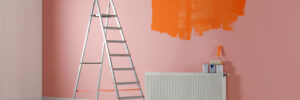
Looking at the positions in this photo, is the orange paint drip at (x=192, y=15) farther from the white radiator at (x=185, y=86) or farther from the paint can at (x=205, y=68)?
the white radiator at (x=185, y=86)

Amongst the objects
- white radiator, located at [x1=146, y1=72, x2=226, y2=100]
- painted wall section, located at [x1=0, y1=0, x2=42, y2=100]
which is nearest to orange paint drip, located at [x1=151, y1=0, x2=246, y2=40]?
white radiator, located at [x1=146, y1=72, x2=226, y2=100]

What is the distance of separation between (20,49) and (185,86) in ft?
8.39

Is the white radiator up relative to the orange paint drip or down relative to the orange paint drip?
down

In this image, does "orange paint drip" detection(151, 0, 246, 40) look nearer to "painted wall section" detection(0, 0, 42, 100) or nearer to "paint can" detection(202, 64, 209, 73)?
"paint can" detection(202, 64, 209, 73)

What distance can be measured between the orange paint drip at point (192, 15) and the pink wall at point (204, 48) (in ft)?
0.26

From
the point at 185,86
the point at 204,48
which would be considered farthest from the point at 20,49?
the point at 204,48

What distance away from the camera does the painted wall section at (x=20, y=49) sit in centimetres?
538

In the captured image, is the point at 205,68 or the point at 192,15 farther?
the point at 192,15

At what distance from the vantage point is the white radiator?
4.48 m

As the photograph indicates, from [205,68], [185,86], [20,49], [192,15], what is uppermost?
[192,15]

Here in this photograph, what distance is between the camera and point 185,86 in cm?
463

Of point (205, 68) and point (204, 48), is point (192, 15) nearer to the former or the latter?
point (204, 48)

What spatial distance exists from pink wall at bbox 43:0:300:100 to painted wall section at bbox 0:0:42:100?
0.55ft

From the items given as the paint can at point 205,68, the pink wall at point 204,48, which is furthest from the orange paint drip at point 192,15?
the paint can at point 205,68
